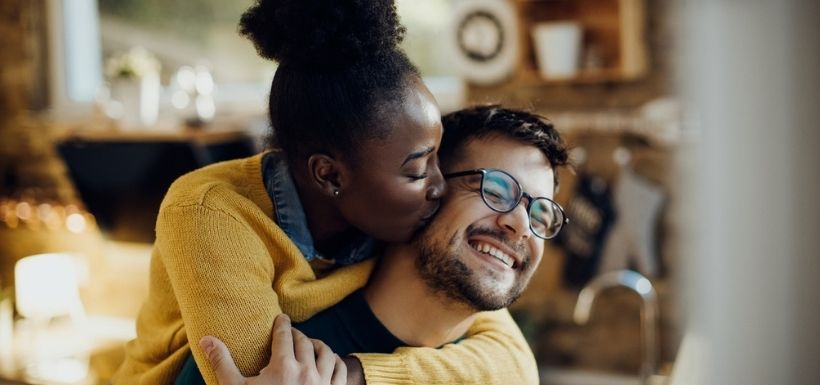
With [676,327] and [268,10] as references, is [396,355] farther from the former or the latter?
[676,327]

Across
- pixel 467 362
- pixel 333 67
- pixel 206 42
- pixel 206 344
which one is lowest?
pixel 467 362

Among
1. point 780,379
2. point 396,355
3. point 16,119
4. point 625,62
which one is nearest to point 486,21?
point 625,62

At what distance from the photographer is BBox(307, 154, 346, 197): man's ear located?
1.08m

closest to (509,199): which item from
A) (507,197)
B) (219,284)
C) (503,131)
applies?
(507,197)

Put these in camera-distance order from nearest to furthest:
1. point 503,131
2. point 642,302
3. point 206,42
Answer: point 503,131 < point 642,302 < point 206,42

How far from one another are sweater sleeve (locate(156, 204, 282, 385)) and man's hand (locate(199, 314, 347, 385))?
16 millimetres

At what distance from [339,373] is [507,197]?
1.19 ft

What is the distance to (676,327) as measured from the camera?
325 cm

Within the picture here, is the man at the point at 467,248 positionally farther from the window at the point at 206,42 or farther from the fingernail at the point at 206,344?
the window at the point at 206,42

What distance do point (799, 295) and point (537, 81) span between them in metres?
1.25

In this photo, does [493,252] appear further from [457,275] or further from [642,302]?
[642,302]

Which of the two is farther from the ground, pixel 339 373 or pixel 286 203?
pixel 286 203

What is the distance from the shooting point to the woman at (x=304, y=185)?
3.40 feet

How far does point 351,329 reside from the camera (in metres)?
1.27
